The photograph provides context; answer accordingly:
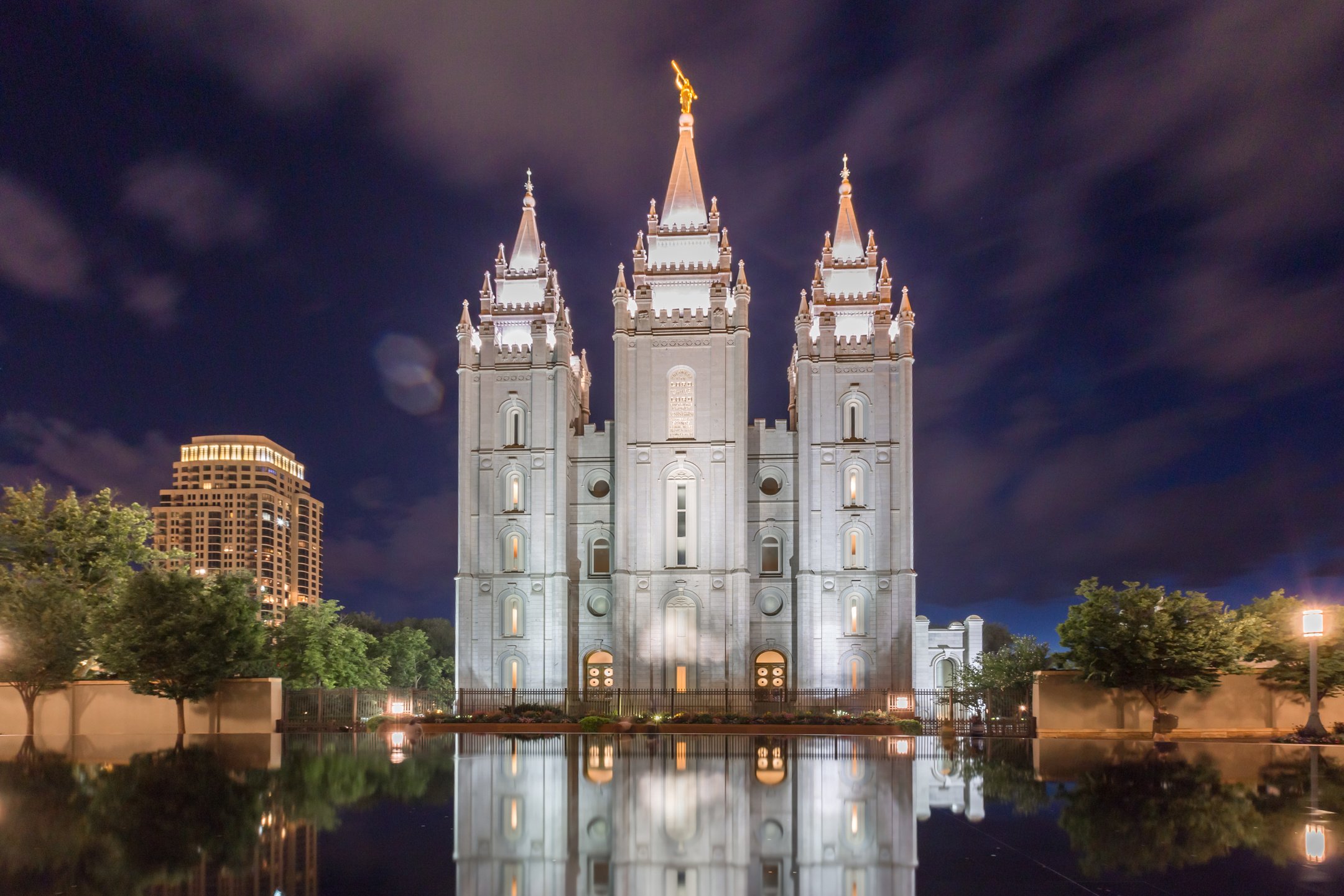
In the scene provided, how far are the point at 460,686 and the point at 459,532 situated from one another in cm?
785

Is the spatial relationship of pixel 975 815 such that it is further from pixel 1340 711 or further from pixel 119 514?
pixel 119 514

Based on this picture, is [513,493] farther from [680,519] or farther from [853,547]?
[853,547]

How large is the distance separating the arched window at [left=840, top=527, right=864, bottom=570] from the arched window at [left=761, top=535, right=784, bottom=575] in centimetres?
349

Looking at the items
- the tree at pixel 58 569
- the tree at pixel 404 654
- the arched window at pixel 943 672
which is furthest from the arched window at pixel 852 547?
the tree at pixel 404 654

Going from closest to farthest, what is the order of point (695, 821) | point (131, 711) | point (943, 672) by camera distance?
point (695, 821), point (131, 711), point (943, 672)

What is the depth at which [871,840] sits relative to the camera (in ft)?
36.6

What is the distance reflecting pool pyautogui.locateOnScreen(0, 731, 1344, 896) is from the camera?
9.33m

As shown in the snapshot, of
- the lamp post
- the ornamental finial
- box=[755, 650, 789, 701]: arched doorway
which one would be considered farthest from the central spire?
the lamp post

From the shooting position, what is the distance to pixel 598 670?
51.6m

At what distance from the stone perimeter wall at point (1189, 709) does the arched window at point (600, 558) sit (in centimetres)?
2854

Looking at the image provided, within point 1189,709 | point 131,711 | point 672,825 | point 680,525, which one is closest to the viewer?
point 672,825

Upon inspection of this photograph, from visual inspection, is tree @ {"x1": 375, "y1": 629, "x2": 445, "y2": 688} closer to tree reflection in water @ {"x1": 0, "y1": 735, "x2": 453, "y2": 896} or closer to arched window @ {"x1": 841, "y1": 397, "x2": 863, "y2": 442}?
arched window @ {"x1": 841, "y1": 397, "x2": 863, "y2": 442}

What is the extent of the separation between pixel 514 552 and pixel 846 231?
25.7 meters

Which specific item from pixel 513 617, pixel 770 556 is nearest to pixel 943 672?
pixel 770 556
